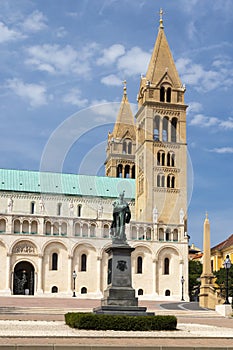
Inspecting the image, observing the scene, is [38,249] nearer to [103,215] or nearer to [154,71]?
[103,215]

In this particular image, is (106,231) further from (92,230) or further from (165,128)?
(165,128)

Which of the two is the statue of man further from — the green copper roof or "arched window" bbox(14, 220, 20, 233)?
the green copper roof

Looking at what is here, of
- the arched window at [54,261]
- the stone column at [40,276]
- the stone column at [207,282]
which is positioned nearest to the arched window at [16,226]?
the stone column at [40,276]

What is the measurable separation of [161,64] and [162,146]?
46.3ft

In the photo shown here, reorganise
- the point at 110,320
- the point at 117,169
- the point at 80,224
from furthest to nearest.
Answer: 1. the point at 117,169
2. the point at 80,224
3. the point at 110,320

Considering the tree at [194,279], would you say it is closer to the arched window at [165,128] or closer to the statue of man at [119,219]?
the arched window at [165,128]

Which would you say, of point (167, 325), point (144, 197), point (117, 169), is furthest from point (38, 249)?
point (167, 325)

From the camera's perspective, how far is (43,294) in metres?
79.6

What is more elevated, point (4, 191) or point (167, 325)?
point (4, 191)

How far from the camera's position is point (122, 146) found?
111 meters

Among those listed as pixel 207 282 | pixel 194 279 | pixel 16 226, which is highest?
pixel 16 226

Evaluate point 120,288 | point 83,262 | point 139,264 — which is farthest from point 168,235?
point 120,288

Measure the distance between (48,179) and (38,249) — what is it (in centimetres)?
1655

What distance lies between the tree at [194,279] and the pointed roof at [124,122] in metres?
29.4
